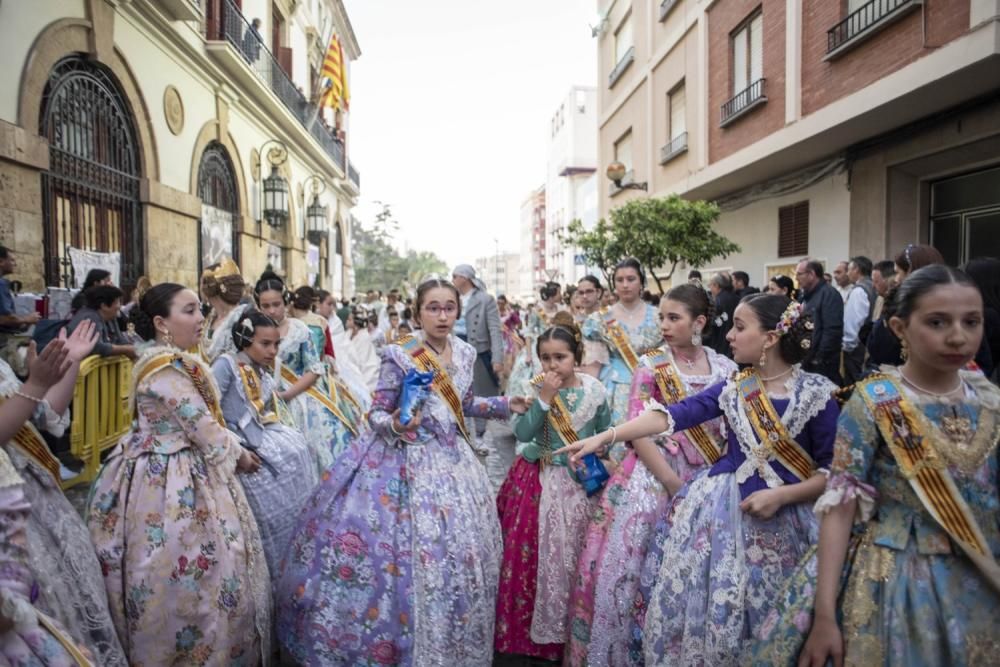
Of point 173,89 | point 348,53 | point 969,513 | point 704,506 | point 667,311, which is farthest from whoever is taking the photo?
point 348,53

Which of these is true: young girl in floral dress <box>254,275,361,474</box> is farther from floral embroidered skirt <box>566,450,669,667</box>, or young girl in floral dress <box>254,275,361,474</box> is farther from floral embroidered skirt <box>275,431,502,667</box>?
floral embroidered skirt <box>566,450,669,667</box>

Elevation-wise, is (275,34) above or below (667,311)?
above

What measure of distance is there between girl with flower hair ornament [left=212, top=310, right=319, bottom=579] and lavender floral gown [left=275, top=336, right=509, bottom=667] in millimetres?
521

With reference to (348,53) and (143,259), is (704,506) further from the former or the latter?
(348,53)

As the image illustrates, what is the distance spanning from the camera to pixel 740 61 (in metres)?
12.7

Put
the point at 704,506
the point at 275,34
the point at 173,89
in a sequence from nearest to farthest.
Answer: the point at 704,506, the point at 173,89, the point at 275,34

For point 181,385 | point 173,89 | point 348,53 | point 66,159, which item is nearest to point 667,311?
point 181,385

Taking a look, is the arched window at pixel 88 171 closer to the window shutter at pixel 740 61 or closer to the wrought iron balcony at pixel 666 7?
the window shutter at pixel 740 61

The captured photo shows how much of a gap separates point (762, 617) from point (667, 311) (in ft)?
4.95

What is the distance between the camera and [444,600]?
3021mm

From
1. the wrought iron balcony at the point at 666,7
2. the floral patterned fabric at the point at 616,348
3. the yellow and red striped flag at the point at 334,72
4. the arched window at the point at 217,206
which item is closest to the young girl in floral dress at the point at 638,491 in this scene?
the floral patterned fabric at the point at 616,348

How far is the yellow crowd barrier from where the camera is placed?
6242 mm

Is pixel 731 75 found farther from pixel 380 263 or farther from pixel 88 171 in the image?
pixel 380 263

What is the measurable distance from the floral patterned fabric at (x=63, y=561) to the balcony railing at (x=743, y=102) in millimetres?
11341
